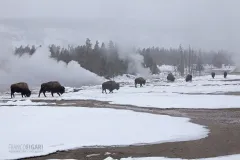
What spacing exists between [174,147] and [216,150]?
1.44 meters

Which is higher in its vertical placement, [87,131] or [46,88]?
[46,88]

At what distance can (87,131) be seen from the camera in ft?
53.6

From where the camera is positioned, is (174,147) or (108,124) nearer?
→ (174,147)

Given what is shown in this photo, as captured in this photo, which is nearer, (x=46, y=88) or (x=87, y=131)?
(x=87, y=131)

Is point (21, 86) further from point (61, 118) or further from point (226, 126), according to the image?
point (226, 126)

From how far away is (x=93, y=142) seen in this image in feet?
46.8

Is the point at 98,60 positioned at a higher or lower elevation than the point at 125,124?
higher

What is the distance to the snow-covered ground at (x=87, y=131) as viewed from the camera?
14.1m

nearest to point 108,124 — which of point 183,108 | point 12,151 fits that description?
point 12,151

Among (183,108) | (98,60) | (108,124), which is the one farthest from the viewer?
(98,60)

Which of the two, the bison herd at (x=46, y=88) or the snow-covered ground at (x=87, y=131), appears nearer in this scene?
the snow-covered ground at (x=87, y=131)

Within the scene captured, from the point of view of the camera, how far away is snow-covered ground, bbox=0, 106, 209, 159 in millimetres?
14109

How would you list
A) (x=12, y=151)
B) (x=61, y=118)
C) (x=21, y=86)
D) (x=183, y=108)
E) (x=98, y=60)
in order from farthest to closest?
(x=98, y=60), (x=21, y=86), (x=183, y=108), (x=61, y=118), (x=12, y=151)

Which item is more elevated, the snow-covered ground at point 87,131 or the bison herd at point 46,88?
the bison herd at point 46,88
